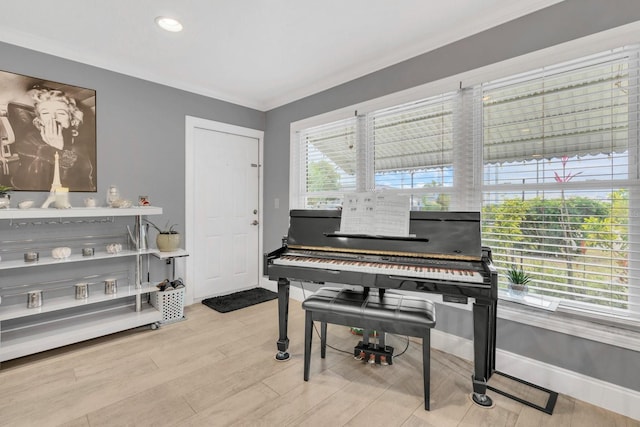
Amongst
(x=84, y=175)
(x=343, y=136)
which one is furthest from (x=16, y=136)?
(x=343, y=136)

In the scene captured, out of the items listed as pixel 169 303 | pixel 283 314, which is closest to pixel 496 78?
pixel 283 314

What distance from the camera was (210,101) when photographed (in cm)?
358

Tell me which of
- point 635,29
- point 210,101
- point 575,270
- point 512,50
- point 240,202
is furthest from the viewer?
point 240,202

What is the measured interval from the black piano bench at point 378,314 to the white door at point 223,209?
202cm

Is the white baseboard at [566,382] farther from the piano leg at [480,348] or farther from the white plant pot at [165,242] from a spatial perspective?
the white plant pot at [165,242]

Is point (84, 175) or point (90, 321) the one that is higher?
point (84, 175)

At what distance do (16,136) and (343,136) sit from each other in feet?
9.02

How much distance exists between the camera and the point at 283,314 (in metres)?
2.24

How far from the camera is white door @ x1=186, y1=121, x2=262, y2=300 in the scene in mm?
3539

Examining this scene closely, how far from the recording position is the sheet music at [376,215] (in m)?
2.09

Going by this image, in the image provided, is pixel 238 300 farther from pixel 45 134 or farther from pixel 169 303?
pixel 45 134

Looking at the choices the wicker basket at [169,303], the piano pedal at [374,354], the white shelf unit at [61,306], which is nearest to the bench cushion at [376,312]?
the piano pedal at [374,354]

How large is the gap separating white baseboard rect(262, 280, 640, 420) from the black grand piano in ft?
0.57

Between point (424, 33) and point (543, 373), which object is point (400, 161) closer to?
point (424, 33)
